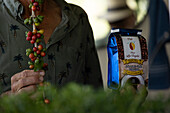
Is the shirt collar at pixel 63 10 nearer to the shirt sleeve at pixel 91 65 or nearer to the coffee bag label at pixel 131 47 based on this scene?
the shirt sleeve at pixel 91 65

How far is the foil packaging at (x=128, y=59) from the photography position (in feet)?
1.89

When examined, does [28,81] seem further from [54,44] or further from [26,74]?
[54,44]

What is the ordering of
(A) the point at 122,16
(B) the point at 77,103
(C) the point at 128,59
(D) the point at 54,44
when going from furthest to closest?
(A) the point at 122,16 < (D) the point at 54,44 < (C) the point at 128,59 < (B) the point at 77,103

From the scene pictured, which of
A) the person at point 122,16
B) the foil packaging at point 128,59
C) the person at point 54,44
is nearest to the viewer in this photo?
the foil packaging at point 128,59

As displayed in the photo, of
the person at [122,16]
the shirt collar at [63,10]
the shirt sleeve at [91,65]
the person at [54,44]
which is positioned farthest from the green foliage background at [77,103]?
the person at [122,16]

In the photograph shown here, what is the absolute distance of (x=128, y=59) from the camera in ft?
1.92

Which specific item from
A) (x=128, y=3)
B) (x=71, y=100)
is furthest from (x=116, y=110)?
(x=128, y=3)

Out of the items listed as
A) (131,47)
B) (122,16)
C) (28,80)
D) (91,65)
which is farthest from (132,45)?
(122,16)

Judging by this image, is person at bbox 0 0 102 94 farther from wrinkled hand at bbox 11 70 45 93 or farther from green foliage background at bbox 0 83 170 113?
green foliage background at bbox 0 83 170 113

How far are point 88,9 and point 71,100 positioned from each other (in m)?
1.91

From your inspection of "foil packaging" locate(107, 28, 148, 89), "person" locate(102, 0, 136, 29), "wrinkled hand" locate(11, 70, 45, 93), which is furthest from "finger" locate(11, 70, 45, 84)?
"person" locate(102, 0, 136, 29)

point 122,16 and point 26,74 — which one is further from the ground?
point 122,16

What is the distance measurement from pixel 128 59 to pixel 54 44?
1.09ft

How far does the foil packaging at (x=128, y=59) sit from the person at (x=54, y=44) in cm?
26
